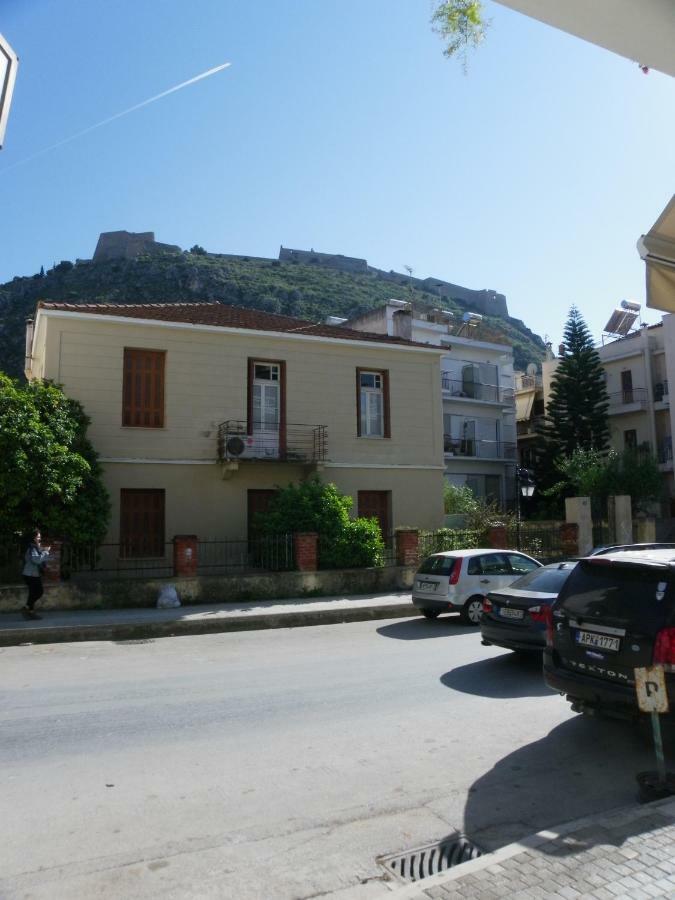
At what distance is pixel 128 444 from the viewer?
66.4 feet

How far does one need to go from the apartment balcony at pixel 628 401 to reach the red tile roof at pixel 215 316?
2045 cm

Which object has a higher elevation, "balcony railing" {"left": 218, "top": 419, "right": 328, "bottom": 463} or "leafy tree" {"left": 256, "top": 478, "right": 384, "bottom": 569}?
"balcony railing" {"left": 218, "top": 419, "right": 328, "bottom": 463}

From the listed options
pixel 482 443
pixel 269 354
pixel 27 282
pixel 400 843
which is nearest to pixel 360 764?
pixel 400 843

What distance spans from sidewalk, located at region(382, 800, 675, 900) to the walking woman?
1172 cm

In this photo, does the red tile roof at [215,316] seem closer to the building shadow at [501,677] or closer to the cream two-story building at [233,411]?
the cream two-story building at [233,411]

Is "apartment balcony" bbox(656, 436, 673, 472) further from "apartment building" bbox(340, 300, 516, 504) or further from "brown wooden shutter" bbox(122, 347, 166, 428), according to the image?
"brown wooden shutter" bbox(122, 347, 166, 428)

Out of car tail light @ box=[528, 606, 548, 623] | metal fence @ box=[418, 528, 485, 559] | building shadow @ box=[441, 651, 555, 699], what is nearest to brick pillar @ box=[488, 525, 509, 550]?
metal fence @ box=[418, 528, 485, 559]

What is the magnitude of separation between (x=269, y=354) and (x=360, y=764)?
17.9 meters

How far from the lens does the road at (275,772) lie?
406 centimetres

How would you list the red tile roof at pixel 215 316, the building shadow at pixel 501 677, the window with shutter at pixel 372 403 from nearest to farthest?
the building shadow at pixel 501 677 → the red tile roof at pixel 215 316 → the window with shutter at pixel 372 403

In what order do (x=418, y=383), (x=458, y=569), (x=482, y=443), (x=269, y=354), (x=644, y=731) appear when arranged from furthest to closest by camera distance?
(x=482, y=443), (x=418, y=383), (x=269, y=354), (x=458, y=569), (x=644, y=731)

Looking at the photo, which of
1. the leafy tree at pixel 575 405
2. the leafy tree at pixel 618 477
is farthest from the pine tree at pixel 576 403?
the leafy tree at pixel 618 477

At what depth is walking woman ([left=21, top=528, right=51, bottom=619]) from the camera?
44.1ft

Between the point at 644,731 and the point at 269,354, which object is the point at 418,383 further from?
the point at 644,731
